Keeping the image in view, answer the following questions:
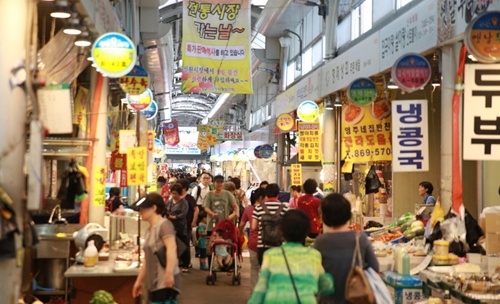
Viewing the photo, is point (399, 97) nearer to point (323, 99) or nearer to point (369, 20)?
point (369, 20)

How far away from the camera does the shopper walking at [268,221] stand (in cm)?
912

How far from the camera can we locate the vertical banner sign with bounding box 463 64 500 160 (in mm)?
7348

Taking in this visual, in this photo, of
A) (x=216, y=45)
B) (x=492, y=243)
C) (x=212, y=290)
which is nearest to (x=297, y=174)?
(x=216, y=45)

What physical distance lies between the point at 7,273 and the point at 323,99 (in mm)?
13494

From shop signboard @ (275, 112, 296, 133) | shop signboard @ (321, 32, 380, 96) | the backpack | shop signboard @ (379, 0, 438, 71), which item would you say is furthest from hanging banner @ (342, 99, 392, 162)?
the backpack

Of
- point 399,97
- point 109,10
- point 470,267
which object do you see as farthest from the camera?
point 399,97

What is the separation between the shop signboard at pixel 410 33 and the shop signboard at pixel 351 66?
0.51 meters

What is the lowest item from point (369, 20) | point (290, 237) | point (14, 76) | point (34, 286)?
point (34, 286)

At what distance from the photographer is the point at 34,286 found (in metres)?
9.02

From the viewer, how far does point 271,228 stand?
9.16 m

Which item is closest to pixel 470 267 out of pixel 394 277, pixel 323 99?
pixel 394 277

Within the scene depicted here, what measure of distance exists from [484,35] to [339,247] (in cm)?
318

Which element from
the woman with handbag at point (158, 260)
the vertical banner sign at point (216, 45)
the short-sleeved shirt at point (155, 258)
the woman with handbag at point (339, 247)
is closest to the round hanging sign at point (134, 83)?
the vertical banner sign at point (216, 45)

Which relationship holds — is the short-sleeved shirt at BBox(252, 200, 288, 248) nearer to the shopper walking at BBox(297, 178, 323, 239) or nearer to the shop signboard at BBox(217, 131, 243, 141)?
the shopper walking at BBox(297, 178, 323, 239)
